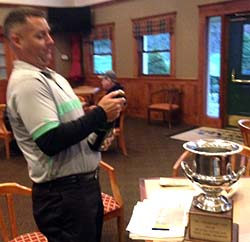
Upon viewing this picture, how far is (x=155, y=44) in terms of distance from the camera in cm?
673

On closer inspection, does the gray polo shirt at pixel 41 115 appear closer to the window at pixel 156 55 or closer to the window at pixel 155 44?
the window at pixel 155 44

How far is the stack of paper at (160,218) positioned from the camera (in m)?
1.06

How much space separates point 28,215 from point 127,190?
963mm

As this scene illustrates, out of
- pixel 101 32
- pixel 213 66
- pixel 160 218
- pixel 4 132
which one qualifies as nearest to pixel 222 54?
pixel 213 66

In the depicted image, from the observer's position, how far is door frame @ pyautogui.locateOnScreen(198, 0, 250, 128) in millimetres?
5350

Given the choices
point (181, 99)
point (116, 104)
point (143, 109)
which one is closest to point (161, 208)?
point (116, 104)

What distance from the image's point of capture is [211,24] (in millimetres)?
5680

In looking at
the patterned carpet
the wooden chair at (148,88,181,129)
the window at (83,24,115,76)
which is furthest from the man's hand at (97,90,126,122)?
the window at (83,24,115,76)

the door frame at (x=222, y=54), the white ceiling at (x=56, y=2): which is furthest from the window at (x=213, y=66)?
the white ceiling at (x=56, y=2)

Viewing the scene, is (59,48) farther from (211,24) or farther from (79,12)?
(211,24)

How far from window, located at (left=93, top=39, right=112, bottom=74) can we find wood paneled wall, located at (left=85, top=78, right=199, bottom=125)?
354 mm

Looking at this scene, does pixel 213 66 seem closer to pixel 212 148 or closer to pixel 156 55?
pixel 156 55

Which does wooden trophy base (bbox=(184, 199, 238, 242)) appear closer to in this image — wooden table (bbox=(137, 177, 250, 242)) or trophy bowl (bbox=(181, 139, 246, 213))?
trophy bowl (bbox=(181, 139, 246, 213))

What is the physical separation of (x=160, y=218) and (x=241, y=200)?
0.44 m
